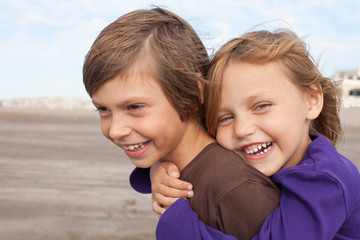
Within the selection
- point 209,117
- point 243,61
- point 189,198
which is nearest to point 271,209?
point 189,198

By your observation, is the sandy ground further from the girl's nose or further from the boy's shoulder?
the girl's nose

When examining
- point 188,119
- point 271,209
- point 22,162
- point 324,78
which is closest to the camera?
point 271,209

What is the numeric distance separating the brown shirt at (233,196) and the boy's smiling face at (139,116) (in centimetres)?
22

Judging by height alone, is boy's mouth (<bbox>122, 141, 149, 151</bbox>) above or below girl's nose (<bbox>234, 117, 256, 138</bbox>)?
below

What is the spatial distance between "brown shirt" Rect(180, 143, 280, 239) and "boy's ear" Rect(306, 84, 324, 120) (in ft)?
1.44

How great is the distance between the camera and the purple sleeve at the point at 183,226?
161 cm

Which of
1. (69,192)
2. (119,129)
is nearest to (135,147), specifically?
(119,129)

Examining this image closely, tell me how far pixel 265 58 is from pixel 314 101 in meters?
0.41

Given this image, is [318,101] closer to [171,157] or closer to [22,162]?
[171,157]

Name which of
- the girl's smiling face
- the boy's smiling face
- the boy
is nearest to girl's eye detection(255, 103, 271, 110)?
the girl's smiling face

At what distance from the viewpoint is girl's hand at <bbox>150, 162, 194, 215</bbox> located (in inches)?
70.4

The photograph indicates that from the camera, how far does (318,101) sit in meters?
1.98

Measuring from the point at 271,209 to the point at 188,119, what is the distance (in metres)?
0.55

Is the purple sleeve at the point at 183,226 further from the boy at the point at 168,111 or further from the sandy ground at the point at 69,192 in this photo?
the sandy ground at the point at 69,192
